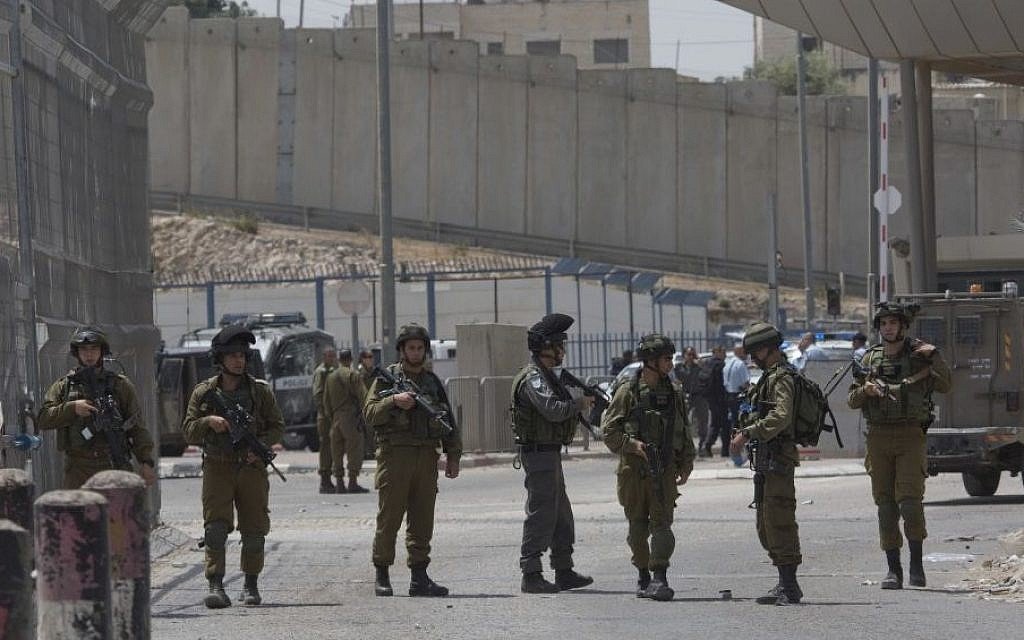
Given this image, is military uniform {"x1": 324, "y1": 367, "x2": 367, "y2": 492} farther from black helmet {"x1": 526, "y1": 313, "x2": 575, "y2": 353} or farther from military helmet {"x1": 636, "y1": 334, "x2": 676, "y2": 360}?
military helmet {"x1": 636, "y1": 334, "x2": 676, "y2": 360}

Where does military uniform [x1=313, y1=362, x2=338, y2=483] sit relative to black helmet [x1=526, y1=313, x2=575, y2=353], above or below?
below

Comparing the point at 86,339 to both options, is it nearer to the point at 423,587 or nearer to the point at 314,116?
the point at 423,587

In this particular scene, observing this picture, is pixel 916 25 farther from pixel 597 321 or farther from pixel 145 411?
pixel 597 321

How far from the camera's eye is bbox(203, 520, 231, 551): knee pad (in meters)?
11.3

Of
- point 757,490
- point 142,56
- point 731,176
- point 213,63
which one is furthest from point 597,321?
point 757,490

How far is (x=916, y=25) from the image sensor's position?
21.3 m

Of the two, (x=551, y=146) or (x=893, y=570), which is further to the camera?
(x=551, y=146)

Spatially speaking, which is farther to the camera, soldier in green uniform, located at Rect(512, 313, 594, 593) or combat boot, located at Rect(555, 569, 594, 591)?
combat boot, located at Rect(555, 569, 594, 591)

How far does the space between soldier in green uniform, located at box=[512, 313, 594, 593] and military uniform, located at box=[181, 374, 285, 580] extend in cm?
161

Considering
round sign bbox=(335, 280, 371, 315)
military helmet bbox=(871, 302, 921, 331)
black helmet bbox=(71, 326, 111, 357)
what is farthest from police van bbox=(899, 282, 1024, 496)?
round sign bbox=(335, 280, 371, 315)

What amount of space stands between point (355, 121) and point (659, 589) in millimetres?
45362

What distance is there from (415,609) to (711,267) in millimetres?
46445

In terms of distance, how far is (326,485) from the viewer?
22.5 meters

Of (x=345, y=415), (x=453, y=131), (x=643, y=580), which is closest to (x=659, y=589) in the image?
(x=643, y=580)
